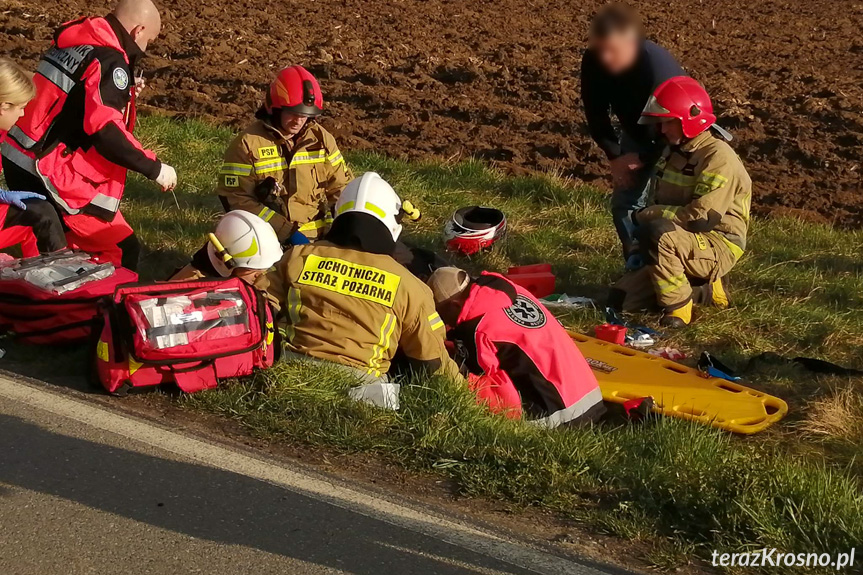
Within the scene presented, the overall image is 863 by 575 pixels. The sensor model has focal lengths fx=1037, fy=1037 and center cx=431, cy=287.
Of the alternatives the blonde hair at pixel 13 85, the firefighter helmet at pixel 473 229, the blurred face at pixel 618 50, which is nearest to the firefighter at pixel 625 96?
the blurred face at pixel 618 50

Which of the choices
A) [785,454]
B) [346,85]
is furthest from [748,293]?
[346,85]

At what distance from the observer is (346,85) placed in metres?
11.8

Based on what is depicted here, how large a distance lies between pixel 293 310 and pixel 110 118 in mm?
2024

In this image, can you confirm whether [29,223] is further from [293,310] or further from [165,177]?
[293,310]

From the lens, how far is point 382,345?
16.5ft

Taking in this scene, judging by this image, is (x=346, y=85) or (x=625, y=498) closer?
(x=625, y=498)

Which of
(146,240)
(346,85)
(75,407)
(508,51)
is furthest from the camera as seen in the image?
(508,51)

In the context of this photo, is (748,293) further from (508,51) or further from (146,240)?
(508,51)

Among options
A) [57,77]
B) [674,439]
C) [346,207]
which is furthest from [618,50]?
[57,77]

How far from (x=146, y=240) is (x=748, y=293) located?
4311 millimetres

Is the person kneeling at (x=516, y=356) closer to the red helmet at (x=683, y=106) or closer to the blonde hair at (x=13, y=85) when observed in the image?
the red helmet at (x=683, y=106)

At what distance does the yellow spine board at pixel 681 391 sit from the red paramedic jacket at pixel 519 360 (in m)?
0.45

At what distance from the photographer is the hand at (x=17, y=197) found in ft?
20.0

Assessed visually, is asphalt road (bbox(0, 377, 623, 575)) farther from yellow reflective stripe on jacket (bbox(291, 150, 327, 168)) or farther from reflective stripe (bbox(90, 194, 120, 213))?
yellow reflective stripe on jacket (bbox(291, 150, 327, 168))
